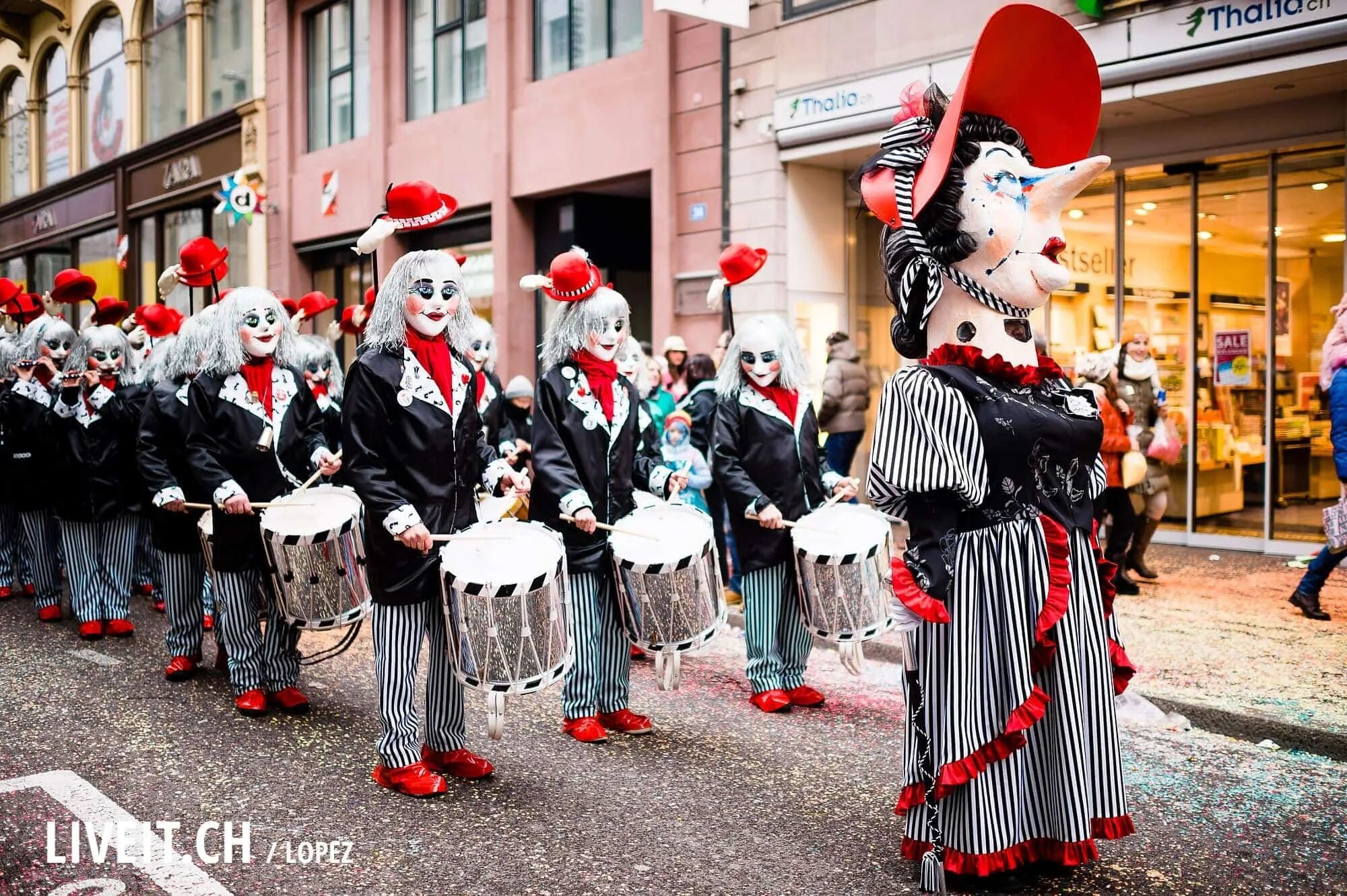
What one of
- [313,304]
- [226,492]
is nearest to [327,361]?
→ [313,304]

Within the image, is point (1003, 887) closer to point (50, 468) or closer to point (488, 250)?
point (50, 468)

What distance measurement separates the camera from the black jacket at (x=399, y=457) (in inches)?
189

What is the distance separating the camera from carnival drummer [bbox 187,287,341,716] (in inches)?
243

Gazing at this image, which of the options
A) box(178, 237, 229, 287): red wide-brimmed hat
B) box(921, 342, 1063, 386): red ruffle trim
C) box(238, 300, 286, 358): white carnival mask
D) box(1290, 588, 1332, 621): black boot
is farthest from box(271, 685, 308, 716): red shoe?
box(1290, 588, 1332, 621): black boot

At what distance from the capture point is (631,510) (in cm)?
579

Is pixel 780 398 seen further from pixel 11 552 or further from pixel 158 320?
pixel 11 552

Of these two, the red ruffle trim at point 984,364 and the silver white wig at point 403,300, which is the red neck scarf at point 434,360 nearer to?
the silver white wig at point 403,300

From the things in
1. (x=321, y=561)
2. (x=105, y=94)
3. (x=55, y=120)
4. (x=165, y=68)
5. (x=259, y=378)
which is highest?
(x=55, y=120)

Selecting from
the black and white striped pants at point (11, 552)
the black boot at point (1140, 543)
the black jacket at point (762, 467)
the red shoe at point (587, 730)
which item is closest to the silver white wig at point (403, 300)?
the black jacket at point (762, 467)

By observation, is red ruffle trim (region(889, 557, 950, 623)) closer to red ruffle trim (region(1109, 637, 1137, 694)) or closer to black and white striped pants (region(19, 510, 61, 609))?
red ruffle trim (region(1109, 637, 1137, 694))

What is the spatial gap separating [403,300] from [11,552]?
635 cm

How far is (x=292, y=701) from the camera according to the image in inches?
241

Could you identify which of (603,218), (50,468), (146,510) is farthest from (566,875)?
(603,218)

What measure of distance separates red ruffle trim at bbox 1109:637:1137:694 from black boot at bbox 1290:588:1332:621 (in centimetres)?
454
